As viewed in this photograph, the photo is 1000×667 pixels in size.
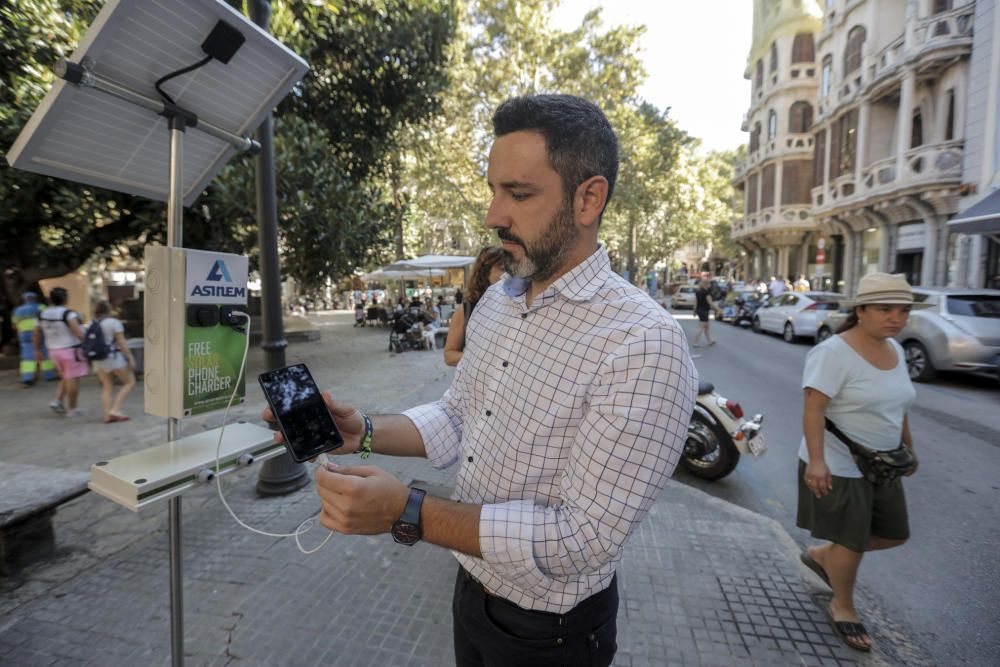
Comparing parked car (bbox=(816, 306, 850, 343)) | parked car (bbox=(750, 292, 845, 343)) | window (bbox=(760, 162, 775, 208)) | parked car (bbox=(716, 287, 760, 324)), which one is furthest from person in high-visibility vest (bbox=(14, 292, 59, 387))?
window (bbox=(760, 162, 775, 208))

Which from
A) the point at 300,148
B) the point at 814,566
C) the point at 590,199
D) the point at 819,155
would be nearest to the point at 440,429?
the point at 590,199

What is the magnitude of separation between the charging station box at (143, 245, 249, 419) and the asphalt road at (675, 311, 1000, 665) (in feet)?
11.0

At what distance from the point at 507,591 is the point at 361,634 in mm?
1613

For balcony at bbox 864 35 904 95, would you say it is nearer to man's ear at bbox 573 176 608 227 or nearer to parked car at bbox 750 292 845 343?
parked car at bbox 750 292 845 343

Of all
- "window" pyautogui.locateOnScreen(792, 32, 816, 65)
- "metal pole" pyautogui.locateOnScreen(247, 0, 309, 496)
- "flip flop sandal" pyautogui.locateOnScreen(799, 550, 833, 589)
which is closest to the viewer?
"flip flop sandal" pyautogui.locateOnScreen(799, 550, 833, 589)

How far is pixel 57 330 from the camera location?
23.6 ft

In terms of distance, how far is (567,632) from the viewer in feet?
4.45

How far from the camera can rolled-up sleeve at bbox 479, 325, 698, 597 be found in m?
1.07

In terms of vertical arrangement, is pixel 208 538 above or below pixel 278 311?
below

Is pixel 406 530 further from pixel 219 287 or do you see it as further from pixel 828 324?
pixel 828 324

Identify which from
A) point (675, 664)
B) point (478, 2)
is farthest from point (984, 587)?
point (478, 2)

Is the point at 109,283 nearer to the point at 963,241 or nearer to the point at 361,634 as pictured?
the point at 361,634

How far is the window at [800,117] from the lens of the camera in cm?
2972

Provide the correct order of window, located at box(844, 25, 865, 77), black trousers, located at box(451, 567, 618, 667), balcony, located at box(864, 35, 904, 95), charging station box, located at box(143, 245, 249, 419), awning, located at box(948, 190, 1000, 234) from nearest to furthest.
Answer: black trousers, located at box(451, 567, 618, 667), charging station box, located at box(143, 245, 249, 419), awning, located at box(948, 190, 1000, 234), balcony, located at box(864, 35, 904, 95), window, located at box(844, 25, 865, 77)
